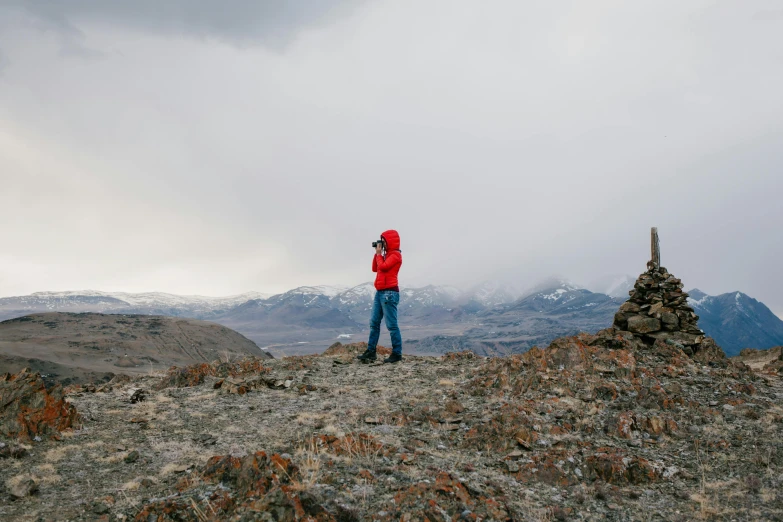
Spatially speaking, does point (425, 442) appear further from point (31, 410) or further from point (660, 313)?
point (660, 313)

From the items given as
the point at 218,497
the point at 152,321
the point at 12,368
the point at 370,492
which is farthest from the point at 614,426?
the point at 152,321

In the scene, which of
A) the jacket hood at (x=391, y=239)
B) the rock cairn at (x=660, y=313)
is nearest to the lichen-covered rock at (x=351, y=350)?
the jacket hood at (x=391, y=239)

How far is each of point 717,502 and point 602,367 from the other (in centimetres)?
507

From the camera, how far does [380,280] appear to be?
43.5 ft

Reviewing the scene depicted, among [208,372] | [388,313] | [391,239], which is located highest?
[391,239]

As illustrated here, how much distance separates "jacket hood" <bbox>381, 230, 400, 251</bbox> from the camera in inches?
518

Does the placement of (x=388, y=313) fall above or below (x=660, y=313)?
above

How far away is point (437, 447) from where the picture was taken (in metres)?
6.66

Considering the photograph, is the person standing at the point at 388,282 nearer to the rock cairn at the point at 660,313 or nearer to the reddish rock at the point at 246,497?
the rock cairn at the point at 660,313

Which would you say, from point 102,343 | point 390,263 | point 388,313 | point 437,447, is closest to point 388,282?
point 390,263

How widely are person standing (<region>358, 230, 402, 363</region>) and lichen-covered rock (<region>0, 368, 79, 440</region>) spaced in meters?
7.76

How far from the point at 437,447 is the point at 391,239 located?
7.55 metres

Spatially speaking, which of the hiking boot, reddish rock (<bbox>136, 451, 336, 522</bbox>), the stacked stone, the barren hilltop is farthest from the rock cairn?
reddish rock (<bbox>136, 451, 336, 522</bbox>)

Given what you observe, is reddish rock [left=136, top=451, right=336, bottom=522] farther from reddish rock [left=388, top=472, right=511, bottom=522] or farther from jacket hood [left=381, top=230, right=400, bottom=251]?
jacket hood [left=381, top=230, right=400, bottom=251]
